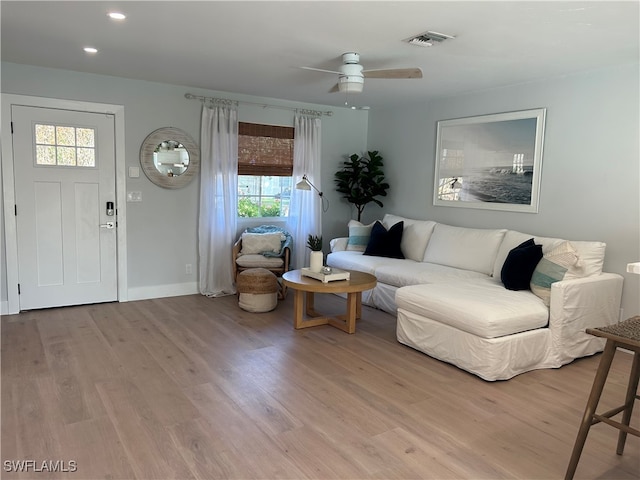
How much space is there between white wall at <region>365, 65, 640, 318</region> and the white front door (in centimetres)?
391

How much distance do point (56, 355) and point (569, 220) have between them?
14.6ft

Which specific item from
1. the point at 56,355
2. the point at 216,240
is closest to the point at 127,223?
the point at 216,240

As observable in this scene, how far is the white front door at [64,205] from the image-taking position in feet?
14.5

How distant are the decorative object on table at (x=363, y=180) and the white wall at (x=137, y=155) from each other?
119 cm

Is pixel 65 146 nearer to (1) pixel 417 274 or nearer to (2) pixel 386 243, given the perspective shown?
(2) pixel 386 243

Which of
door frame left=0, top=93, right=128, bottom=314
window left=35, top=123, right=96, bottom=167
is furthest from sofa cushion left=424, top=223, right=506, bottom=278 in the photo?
window left=35, top=123, right=96, bottom=167

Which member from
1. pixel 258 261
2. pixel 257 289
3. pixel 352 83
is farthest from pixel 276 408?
pixel 258 261

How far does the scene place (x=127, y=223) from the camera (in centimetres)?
493

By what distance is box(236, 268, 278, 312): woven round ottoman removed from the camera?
4637 mm

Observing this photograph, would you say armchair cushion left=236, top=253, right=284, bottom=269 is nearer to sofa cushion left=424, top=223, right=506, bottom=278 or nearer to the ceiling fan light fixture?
sofa cushion left=424, top=223, right=506, bottom=278

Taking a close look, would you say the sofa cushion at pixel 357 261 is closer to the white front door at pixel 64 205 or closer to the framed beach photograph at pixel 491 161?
the framed beach photograph at pixel 491 161

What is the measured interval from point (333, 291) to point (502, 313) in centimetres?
135

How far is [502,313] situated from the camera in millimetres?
3242

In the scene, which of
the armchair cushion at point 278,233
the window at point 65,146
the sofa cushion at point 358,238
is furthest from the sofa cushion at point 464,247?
the window at point 65,146
